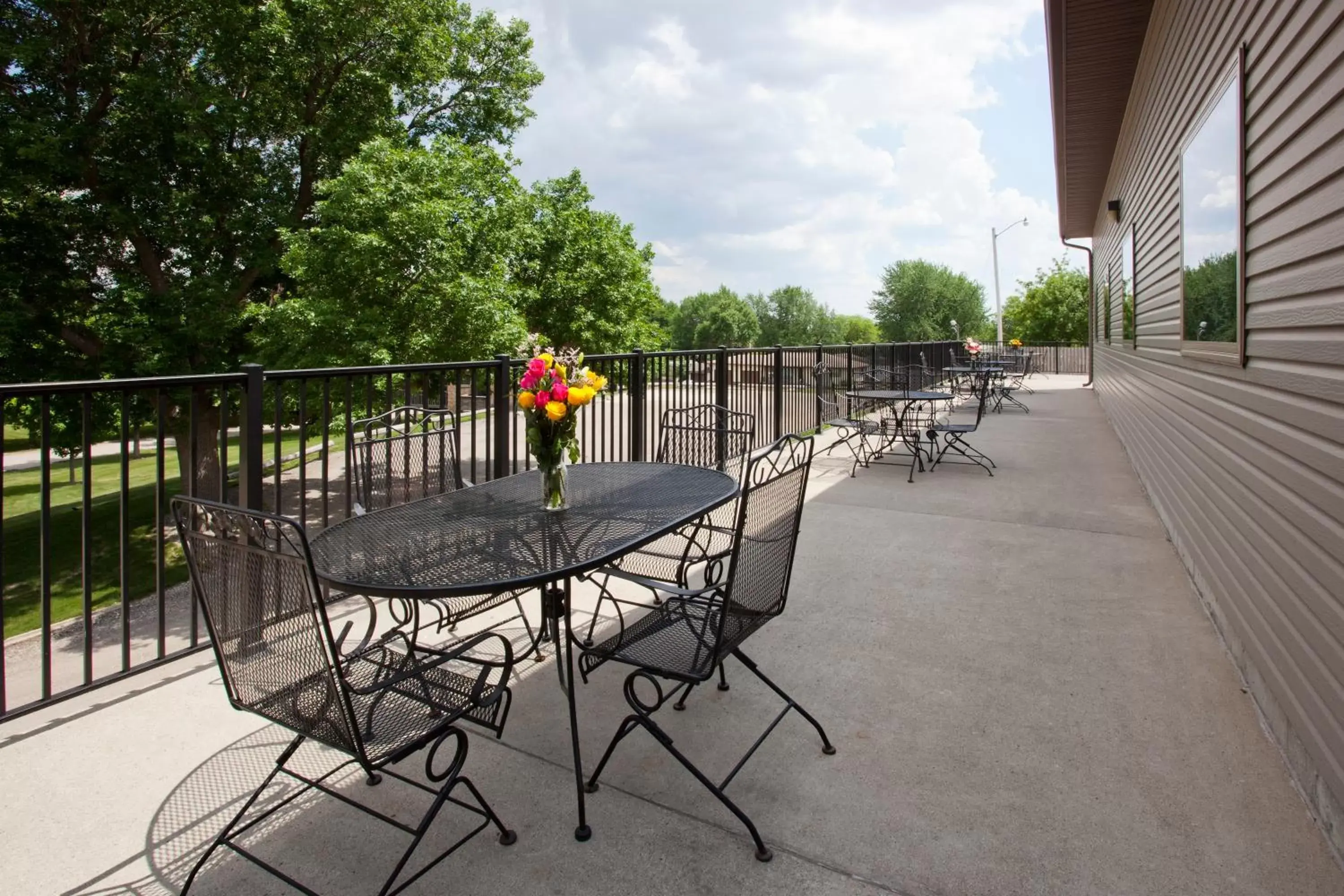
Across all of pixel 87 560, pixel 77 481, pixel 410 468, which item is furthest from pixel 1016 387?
pixel 77 481

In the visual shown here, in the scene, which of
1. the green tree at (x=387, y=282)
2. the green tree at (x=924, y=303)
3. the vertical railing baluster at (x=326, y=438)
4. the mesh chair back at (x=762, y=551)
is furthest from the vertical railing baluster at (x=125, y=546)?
the green tree at (x=924, y=303)

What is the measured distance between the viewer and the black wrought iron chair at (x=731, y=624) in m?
1.94

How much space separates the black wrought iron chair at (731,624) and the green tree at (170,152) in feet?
36.6

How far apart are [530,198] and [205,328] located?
247 inches

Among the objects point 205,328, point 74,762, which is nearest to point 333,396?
point 205,328

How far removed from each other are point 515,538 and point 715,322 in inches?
3190

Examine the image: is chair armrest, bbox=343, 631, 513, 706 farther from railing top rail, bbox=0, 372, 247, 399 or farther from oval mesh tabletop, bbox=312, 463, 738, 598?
railing top rail, bbox=0, 372, 247, 399

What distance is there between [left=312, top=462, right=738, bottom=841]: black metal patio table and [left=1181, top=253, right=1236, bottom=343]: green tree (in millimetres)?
2322

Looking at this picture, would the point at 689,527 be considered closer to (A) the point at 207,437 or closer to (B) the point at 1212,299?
(B) the point at 1212,299

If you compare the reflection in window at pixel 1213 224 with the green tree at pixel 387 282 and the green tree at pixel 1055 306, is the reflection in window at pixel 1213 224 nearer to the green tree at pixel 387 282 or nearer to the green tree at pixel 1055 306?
the green tree at pixel 387 282

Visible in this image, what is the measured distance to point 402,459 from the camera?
3184mm

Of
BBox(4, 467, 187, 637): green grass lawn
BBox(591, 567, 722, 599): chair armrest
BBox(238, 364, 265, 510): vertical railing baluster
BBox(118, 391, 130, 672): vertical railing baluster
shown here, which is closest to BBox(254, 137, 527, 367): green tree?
BBox(4, 467, 187, 637): green grass lawn

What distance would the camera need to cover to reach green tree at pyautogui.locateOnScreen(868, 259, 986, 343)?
59781mm

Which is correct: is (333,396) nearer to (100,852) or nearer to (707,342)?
(100,852)
